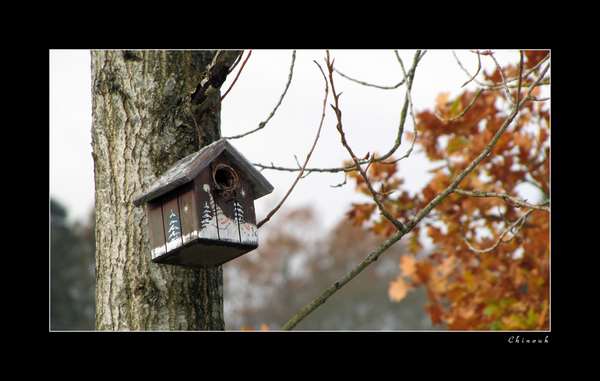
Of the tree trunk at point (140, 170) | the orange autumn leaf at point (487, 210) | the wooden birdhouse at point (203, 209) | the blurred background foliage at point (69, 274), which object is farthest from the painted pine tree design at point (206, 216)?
the blurred background foliage at point (69, 274)

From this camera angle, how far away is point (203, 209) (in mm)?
3010

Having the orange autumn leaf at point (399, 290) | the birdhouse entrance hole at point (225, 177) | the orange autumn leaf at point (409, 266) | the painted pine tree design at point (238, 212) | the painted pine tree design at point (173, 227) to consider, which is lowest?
the painted pine tree design at point (173, 227)

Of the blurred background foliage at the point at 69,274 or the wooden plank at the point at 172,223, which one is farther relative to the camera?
the blurred background foliage at the point at 69,274

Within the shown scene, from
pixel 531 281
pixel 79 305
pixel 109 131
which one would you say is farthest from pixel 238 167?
pixel 79 305

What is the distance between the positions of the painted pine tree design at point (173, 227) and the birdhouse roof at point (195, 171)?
3.8 inches

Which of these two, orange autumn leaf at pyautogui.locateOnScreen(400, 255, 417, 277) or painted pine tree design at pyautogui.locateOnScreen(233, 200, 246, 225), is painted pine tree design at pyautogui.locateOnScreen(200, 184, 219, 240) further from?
orange autumn leaf at pyautogui.locateOnScreen(400, 255, 417, 277)

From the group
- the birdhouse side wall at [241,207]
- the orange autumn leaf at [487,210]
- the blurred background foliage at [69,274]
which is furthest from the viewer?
the blurred background foliage at [69,274]

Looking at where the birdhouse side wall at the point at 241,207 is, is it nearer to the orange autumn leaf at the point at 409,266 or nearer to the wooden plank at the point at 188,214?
the wooden plank at the point at 188,214

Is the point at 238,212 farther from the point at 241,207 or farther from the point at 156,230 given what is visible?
the point at 156,230

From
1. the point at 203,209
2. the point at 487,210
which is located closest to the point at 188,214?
the point at 203,209

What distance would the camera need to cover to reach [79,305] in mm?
31312

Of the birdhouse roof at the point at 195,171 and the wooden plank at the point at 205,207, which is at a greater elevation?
the birdhouse roof at the point at 195,171

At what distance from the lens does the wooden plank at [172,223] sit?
9.87 ft

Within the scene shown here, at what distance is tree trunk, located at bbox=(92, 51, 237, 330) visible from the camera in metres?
3.11
